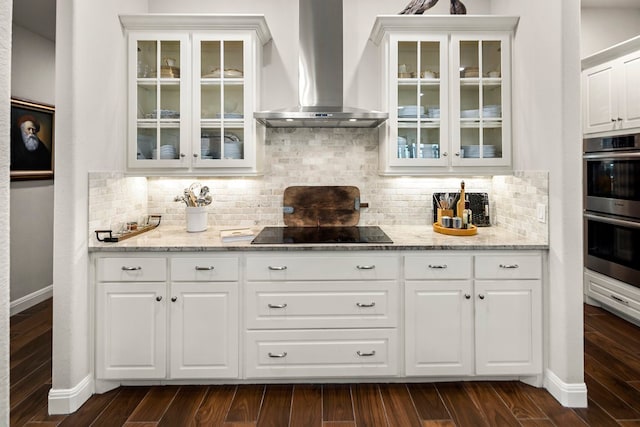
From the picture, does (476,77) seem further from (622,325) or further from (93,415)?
(93,415)

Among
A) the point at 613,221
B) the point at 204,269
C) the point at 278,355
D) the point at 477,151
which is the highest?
the point at 477,151

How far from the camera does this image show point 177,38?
9.12 ft

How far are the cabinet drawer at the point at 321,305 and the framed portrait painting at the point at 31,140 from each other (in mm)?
3064

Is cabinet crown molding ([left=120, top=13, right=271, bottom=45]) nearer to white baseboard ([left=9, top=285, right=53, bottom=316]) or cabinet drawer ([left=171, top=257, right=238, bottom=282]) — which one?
cabinet drawer ([left=171, top=257, right=238, bottom=282])

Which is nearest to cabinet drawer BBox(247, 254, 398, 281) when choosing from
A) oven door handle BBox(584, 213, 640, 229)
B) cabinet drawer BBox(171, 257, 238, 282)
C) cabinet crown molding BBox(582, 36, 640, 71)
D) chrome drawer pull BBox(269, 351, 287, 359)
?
cabinet drawer BBox(171, 257, 238, 282)

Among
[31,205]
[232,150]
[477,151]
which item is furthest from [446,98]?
[31,205]

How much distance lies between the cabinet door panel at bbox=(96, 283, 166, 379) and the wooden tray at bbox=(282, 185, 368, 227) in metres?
1.18

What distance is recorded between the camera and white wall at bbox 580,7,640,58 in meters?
4.12

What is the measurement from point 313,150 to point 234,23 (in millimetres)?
1078

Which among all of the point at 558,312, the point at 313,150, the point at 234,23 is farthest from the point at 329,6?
the point at 558,312

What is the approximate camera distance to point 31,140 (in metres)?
4.09

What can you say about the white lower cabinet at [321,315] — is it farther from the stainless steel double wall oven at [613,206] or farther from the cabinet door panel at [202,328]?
the stainless steel double wall oven at [613,206]

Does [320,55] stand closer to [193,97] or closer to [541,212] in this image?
[193,97]

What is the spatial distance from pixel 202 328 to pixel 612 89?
3.99 m
